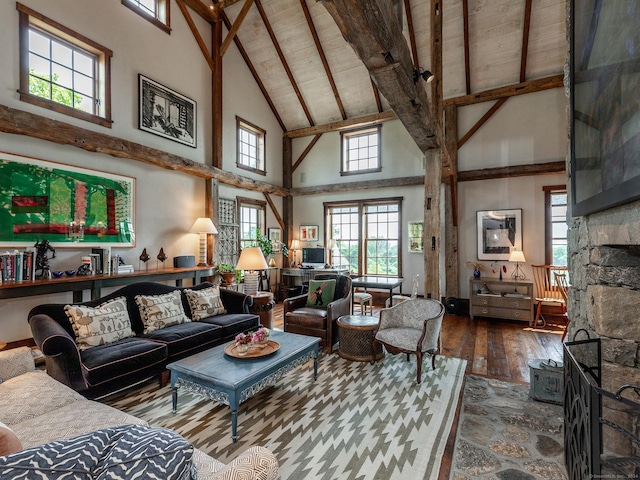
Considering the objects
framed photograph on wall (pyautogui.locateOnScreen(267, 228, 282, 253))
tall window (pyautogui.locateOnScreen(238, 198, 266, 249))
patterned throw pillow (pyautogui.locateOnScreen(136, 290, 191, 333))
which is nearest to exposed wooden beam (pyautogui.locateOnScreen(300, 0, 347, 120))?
tall window (pyautogui.locateOnScreen(238, 198, 266, 249))

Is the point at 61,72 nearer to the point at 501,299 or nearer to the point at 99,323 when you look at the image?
the point at 99,323

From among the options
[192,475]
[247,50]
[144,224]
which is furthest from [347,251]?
[192,475]

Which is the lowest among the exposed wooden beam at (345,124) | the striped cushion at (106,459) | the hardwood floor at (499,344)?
the hardwood floor at (499,344)

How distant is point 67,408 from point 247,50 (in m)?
7.06

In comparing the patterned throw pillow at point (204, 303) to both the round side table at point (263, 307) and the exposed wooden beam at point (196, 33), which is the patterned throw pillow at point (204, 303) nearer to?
the round side table at point (263, 307)

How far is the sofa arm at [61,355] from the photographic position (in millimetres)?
2318

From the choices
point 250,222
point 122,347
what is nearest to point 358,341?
point 122,347

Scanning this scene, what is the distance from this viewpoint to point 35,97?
3.57 m

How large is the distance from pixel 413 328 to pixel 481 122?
15.7 feet

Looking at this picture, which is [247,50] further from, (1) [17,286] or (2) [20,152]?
(1) [17,286]

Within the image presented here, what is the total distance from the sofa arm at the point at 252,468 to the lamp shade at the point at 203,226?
469 cm

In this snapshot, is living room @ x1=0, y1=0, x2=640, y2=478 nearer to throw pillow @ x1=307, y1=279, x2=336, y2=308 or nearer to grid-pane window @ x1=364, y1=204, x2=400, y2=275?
grid-pane window @ x1=364, y1=204, x2=400, y2=275

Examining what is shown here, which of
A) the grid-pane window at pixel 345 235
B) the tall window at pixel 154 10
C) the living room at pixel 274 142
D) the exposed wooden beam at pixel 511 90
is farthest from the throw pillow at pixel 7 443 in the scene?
the exposed wooden beam at pixel 511 90

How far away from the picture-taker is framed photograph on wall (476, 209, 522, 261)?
19.1ft
